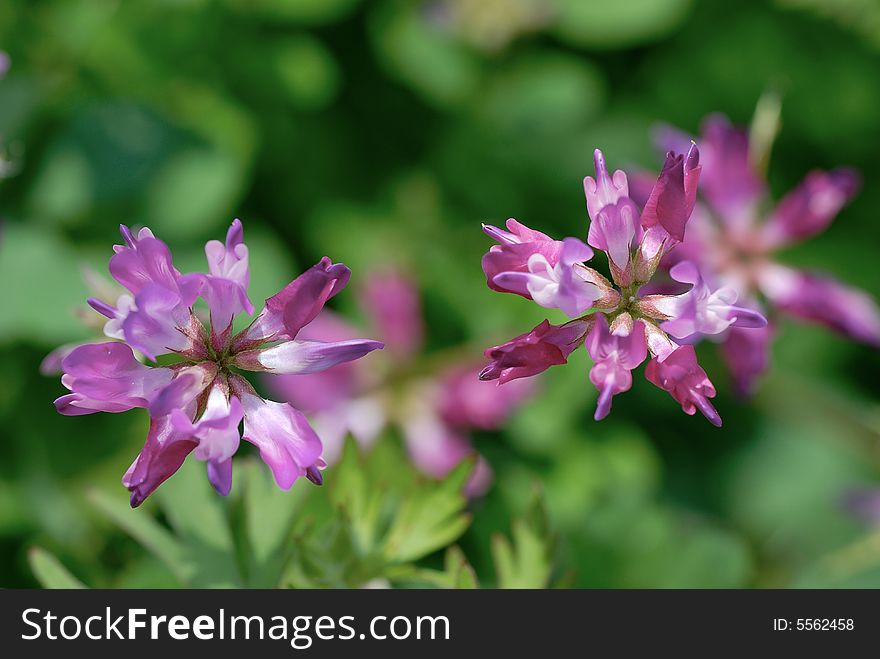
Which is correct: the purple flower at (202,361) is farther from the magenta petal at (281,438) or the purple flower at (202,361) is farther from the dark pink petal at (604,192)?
the dark pink petal at (604,192)

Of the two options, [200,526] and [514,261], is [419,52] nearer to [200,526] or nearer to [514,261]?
[200,526]

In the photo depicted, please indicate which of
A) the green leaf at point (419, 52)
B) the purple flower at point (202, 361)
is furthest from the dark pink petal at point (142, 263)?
the green leaf at point (419, 52)

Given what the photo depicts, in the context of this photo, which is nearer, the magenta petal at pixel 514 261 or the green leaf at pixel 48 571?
the magenta petal at pixel 514 261

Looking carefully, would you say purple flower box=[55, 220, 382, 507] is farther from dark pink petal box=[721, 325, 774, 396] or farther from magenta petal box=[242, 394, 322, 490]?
dark pink petal box=[721, 325, 774, 396]

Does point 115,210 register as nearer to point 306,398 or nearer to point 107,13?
point 107,13

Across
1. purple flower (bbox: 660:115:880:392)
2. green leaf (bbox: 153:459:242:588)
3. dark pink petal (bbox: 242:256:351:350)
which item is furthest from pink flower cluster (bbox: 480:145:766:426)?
purple flower (bbox: 660:115:880:392)
